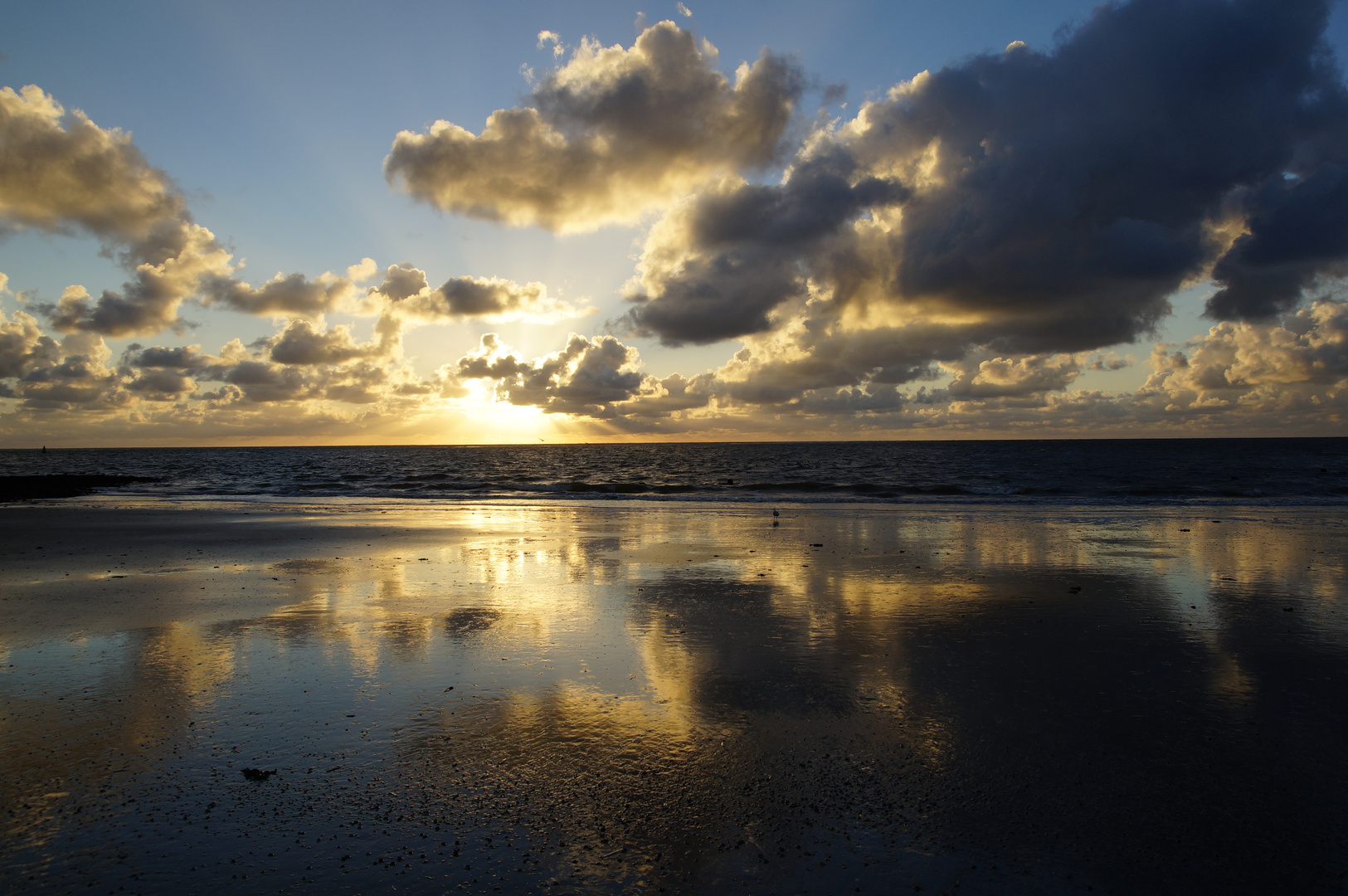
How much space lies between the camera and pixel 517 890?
391 cm

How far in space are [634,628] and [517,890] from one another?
18.0 feet

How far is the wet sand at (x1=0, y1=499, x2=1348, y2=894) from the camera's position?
13.7 ft

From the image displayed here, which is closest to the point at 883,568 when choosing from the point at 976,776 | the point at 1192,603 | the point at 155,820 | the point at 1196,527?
the point at 1192,603

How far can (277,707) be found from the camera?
647 cm

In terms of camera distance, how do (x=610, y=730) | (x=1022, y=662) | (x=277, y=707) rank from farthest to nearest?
1. (x=1022, y=662)
2. (x=277, y=707)
3. (x=610, y=730)

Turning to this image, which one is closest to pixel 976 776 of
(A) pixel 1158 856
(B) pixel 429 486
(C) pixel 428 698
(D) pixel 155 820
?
(A) pixel 1158 856

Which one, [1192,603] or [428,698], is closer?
[428,698]

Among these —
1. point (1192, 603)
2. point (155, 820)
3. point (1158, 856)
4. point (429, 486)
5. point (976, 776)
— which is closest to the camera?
point (1158, 856)

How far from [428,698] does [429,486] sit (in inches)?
1707

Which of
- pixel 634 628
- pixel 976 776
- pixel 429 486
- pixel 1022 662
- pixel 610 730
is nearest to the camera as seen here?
pixel 976 776

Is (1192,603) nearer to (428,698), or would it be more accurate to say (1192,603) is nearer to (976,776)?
(976,776)

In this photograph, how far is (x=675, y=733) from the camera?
19.4 ft

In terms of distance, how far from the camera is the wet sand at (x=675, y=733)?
13.7 ft

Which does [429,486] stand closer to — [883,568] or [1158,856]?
[883,568]
